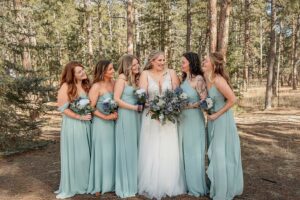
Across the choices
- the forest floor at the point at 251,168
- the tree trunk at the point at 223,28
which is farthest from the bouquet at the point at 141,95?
the tree trunk at the point at 223,28

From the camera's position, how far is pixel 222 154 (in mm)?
5535

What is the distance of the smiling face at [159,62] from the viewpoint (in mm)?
5742

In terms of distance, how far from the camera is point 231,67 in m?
17.2

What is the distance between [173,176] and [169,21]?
78.7ft

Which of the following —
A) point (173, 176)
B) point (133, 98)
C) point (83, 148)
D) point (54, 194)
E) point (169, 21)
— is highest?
point (169, 21)

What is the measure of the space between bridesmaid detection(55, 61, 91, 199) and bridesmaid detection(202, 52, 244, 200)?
85.3 inches

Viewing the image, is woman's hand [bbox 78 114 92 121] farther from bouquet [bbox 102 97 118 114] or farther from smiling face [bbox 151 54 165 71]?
smiling face [bbox 151 54 165 71]

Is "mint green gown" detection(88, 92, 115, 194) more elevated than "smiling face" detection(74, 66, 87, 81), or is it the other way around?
"smiling face" detection(74, 66, 87, 81)

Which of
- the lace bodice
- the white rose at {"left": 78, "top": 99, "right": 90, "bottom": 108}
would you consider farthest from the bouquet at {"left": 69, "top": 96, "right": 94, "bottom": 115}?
the lace bodice

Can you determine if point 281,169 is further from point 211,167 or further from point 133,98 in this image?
point 133,98

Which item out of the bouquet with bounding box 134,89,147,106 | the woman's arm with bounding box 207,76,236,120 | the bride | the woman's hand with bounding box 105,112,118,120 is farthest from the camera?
the woman's hand with bounding box 105,112,118,120

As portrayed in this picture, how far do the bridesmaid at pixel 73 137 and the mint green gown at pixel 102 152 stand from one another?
14 centimetres

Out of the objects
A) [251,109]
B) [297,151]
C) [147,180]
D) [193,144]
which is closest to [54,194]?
[147,180]

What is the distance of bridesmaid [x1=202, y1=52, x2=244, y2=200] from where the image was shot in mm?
5434
